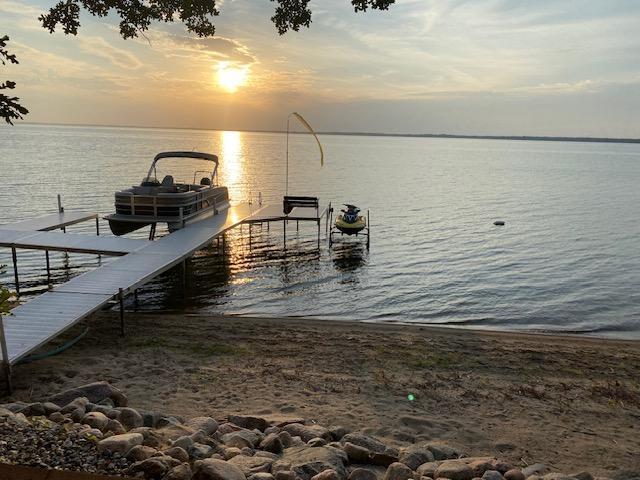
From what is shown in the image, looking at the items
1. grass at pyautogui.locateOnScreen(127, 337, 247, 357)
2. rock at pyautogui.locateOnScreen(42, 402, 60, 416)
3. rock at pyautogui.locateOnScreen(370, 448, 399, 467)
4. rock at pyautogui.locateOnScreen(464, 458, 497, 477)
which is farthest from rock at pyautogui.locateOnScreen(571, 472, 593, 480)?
grass at pyautogui.locateOnScreen(127, 337, 247, 357)

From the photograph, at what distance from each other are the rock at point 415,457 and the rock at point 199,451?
2.35m

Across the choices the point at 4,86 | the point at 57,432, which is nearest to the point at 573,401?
the point at 57,432

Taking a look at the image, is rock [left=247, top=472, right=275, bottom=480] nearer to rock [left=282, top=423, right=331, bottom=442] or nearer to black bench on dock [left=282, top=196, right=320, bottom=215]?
rock [left=282, top=423, right=331, bottom=442]

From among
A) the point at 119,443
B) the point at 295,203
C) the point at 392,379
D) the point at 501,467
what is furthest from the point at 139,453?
the point at 295,203

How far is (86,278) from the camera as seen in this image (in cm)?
1319

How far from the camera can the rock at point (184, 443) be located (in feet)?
19.9

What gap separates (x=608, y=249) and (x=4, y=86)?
2946 centimetres

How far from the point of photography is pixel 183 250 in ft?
53.3

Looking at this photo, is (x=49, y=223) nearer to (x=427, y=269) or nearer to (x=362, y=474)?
(x=427, y=269)

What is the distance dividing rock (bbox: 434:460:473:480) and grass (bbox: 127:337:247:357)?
245 inches

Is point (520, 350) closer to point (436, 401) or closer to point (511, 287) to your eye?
point (436, 401)

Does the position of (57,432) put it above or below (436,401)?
above

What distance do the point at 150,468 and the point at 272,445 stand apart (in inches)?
71.4

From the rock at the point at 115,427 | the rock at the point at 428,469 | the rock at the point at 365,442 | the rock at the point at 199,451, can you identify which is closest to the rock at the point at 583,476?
the rock at the point at 428,469
